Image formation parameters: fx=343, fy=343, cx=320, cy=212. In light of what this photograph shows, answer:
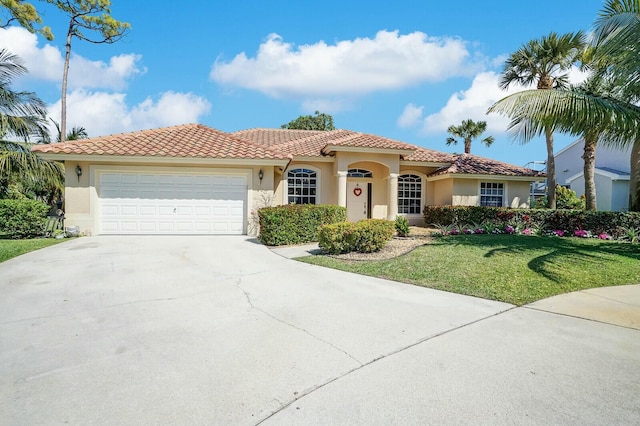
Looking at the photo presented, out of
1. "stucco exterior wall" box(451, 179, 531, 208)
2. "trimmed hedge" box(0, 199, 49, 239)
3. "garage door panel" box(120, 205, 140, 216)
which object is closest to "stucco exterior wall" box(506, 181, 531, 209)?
"stucco exterior wall" box(451, 179, 531, 208)

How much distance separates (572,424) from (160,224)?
13105 mm

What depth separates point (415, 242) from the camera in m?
11.4

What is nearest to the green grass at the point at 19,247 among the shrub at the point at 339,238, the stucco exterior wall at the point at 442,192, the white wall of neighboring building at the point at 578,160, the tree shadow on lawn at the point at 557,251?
the shrub at the point at 339,238

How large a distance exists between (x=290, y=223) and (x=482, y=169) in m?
12.2

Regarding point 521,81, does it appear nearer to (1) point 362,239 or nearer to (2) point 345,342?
(1) point 362,239

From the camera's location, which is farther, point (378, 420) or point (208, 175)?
point (208, 175)

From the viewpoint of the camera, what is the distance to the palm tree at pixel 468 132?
2553cm

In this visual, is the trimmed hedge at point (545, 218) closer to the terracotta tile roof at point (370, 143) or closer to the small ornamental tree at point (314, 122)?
the terracotta tile roof at point (370, 143)

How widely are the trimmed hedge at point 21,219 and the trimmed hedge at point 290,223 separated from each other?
834cm

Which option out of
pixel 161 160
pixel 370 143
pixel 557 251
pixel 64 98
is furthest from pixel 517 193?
pixel 64 98

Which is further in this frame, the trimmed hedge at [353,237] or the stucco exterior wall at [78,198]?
the stucco exterior wall at [78,198]

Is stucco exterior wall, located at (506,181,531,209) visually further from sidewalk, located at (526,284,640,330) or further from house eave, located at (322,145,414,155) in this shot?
sidewalk, located at (526,284,640,330)

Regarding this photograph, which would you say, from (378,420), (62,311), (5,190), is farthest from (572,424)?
(5,190)

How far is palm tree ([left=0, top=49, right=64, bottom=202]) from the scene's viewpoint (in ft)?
45.7
